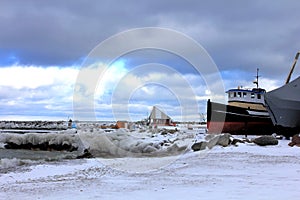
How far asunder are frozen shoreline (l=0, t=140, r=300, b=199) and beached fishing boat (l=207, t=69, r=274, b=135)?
2558 centimetres

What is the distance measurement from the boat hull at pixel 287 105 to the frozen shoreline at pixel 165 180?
16680mm

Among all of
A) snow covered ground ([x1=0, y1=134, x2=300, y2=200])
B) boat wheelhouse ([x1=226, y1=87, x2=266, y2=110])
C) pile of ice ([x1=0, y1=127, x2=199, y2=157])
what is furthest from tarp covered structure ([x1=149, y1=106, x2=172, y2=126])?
snow covered ground ([x1=0, y1=134, x2=300, y2=200])

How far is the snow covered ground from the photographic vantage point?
8.12 meters

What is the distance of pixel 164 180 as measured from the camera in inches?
403

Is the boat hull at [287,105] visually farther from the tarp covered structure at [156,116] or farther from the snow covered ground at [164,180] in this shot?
the snow covered ground at [164,180]

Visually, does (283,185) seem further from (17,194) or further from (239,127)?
(239,127)

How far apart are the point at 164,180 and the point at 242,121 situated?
103 feet

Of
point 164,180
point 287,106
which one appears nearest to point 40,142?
point 287,106

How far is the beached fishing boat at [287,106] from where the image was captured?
30.6 meters

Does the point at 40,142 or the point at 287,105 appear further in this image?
the point at 40,142

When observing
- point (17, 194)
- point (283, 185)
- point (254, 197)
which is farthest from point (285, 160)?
point (17, 194)

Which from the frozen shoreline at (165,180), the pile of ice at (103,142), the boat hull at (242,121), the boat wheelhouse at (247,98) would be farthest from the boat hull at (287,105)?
the frozen shoreline at (165,180)

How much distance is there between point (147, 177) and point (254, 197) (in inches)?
160

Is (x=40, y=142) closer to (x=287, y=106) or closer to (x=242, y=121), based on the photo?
(x=242, y=121)
